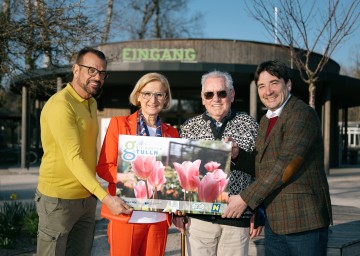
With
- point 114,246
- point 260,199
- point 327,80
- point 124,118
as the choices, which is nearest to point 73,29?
point 124,118

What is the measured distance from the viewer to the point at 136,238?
3.16 m

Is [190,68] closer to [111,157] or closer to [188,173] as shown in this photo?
→ [111,157]

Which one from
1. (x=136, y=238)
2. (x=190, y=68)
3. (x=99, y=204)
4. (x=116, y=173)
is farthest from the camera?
(x=190, y=68)

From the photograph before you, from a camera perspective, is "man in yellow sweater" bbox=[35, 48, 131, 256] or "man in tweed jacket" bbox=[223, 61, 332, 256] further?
"man in yellow sweater" bbox=[35, 48, 131, 256]

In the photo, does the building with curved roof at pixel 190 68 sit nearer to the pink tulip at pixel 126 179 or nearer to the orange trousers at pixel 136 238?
the orange trousers at pixel 136 238

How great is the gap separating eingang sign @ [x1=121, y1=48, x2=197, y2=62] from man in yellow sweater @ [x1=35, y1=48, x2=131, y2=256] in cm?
1398

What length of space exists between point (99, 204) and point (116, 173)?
23.6ft

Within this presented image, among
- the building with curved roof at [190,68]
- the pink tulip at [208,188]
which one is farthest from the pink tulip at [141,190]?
the building with curved roof at [190,68]

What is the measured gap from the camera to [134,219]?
3.13 metres

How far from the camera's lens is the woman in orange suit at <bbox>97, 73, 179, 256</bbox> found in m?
3.12

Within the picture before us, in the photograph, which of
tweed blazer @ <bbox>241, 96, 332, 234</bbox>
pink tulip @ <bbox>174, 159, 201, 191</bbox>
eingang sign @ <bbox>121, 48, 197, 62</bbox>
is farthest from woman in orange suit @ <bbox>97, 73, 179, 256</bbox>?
eingang sign @ <bbox>121, 48, 197, 62</bbox>

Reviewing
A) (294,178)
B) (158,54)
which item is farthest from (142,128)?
(158,54)

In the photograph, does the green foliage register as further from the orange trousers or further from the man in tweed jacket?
the man in tweed jacket

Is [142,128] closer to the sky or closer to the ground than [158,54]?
closer to the ground
